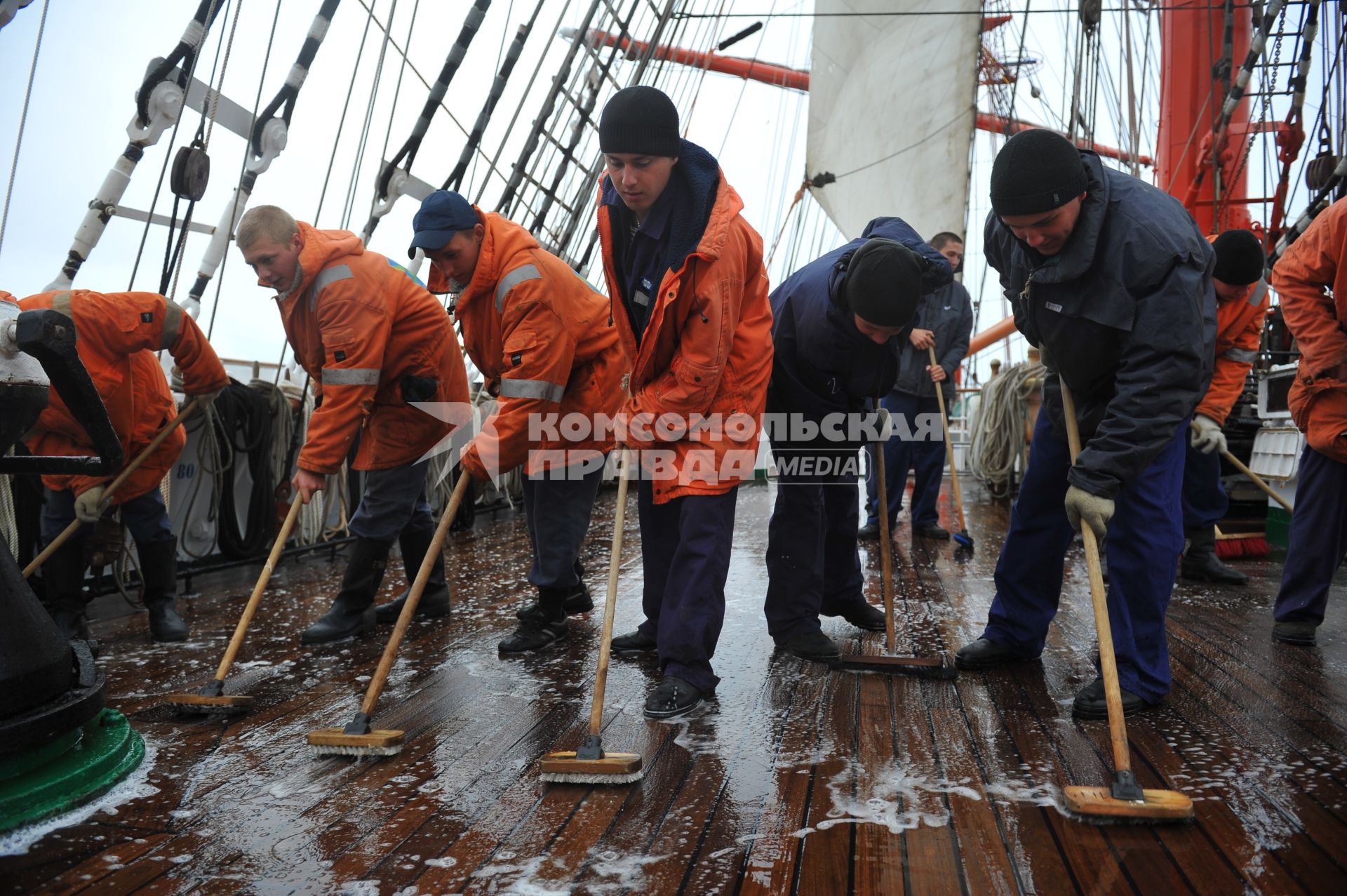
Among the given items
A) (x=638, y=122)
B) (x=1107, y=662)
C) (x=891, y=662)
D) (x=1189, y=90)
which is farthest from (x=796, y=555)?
(x=1189, y=90)

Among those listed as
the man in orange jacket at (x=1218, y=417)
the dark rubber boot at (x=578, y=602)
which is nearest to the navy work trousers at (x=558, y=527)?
the dark rubber boot at (x=578, y=602)

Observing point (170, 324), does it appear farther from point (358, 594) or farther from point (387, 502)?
point (358, 594)

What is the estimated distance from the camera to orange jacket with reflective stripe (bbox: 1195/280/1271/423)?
389cm

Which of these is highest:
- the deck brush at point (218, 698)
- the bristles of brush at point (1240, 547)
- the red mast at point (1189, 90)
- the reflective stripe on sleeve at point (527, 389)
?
the red mast at point (1189, 90)

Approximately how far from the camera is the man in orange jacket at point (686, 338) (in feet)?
7.91

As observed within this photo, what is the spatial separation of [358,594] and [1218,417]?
3496mm

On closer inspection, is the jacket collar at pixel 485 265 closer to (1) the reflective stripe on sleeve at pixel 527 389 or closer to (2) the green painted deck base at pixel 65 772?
(1) the reflective stripe on sleeve at pixel 527 389

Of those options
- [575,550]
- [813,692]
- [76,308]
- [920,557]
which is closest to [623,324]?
[575,550]

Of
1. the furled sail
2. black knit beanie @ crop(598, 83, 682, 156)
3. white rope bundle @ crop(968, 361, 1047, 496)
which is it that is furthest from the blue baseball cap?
the furled sail

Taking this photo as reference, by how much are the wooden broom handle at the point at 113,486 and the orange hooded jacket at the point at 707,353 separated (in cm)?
175

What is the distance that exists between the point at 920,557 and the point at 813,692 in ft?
7.96

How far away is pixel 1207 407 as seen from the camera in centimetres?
411

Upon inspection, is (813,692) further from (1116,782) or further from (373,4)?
(373,4)

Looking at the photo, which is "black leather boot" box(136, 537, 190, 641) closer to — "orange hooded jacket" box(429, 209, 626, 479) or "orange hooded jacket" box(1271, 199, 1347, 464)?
"orange hooded jacket" box(429, 209, 626, 479)
